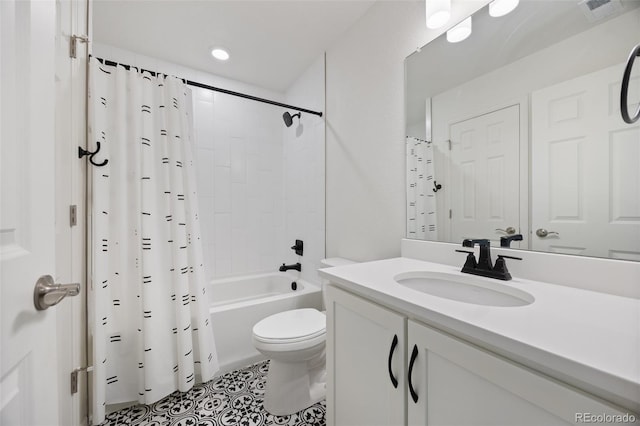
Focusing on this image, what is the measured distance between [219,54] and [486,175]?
2181 mm

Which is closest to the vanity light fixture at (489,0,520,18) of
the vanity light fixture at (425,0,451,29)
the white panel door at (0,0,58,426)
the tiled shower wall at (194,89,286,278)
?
the vanity light fixture at (425,0,451,29)

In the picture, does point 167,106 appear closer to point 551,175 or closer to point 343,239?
point 343,239

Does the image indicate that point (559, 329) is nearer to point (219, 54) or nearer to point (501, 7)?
point (501, 7)

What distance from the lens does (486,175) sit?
1.09 m

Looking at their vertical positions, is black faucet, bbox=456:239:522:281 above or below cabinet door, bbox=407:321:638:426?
above

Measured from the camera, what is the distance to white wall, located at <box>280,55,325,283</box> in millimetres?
2166

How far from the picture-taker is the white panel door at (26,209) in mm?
423

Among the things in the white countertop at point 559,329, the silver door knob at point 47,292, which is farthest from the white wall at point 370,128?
the silver door knob at point 47,292

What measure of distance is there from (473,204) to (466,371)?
77 centimetres

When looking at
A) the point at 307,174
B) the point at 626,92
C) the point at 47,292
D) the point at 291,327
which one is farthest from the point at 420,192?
the point at 47,292

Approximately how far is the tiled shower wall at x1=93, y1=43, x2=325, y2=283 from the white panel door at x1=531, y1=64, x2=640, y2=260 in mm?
1468

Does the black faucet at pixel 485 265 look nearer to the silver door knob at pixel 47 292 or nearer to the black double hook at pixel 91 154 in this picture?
the silver door knob at pixel 47 292

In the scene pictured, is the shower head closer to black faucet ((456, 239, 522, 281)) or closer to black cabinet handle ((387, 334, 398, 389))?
black faucet ((456, 239, 522, 281))

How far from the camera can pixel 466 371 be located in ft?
1.96
